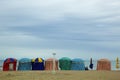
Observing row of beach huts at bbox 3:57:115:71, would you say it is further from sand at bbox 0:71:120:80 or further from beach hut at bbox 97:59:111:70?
sand at bbox 0:71:120:80

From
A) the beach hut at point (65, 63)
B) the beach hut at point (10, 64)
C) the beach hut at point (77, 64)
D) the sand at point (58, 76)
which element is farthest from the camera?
the beach hut at point (77, 64)

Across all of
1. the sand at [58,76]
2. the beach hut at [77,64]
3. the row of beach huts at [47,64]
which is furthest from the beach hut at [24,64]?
the sand at [58,76]

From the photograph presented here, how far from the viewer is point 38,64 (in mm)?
30391

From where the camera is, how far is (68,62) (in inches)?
1195

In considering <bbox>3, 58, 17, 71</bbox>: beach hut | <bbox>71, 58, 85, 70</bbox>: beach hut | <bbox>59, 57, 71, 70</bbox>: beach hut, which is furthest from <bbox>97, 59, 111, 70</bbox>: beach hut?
<bbox>3, 58, 17, 71</bbox>: beach hut

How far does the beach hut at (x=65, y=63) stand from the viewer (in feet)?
99.2

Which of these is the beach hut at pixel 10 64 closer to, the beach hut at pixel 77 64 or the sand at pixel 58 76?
the beach hut at pixel 77 64

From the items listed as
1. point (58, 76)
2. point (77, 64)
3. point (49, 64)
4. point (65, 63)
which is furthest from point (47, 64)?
point (58, 76)

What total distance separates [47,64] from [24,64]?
2.23 m

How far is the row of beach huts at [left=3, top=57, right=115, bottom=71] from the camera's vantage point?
3017 centimetres

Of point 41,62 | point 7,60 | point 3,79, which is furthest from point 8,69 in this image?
point 3,79

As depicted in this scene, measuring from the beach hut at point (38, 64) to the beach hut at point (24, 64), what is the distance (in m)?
0.41

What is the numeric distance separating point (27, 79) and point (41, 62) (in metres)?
11.2

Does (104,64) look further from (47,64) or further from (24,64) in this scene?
(24,64)
